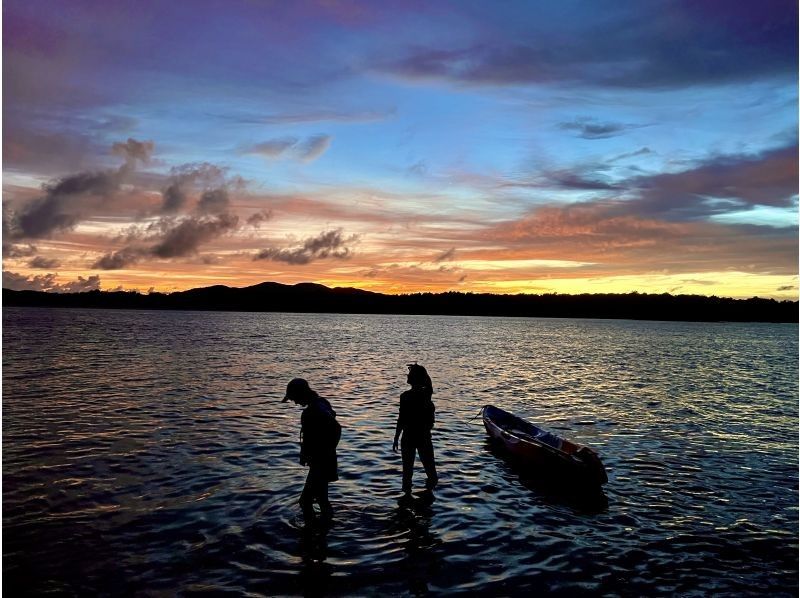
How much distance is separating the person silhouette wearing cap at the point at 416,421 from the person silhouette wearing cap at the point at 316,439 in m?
2.45

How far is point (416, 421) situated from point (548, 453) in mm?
4921

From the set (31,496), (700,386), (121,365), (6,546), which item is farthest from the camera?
(121,365)

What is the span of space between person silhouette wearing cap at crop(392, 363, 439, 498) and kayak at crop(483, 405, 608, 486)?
3.89 metres

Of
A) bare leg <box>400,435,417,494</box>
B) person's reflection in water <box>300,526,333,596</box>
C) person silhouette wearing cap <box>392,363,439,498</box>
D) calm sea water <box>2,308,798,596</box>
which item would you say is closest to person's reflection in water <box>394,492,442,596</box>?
calm sea water <box>2,308,798,596</box>

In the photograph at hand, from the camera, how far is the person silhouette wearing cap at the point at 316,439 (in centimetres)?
1117

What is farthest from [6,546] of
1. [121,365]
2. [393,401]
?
[121,365]

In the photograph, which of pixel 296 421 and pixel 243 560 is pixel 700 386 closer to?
pixel 296 421

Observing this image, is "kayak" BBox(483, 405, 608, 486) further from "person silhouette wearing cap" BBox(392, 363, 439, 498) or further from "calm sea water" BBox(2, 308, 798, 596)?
"person silhouette wearing cap" BBox(392, 363, 439, 498)

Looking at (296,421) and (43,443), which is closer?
(43,443)

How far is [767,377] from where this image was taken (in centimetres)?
5306

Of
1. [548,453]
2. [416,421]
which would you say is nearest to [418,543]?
[416,421]

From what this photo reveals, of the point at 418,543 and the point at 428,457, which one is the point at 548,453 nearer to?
the point at 428,457

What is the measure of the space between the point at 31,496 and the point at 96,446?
18.4 feet

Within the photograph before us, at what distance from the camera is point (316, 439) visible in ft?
37.8
